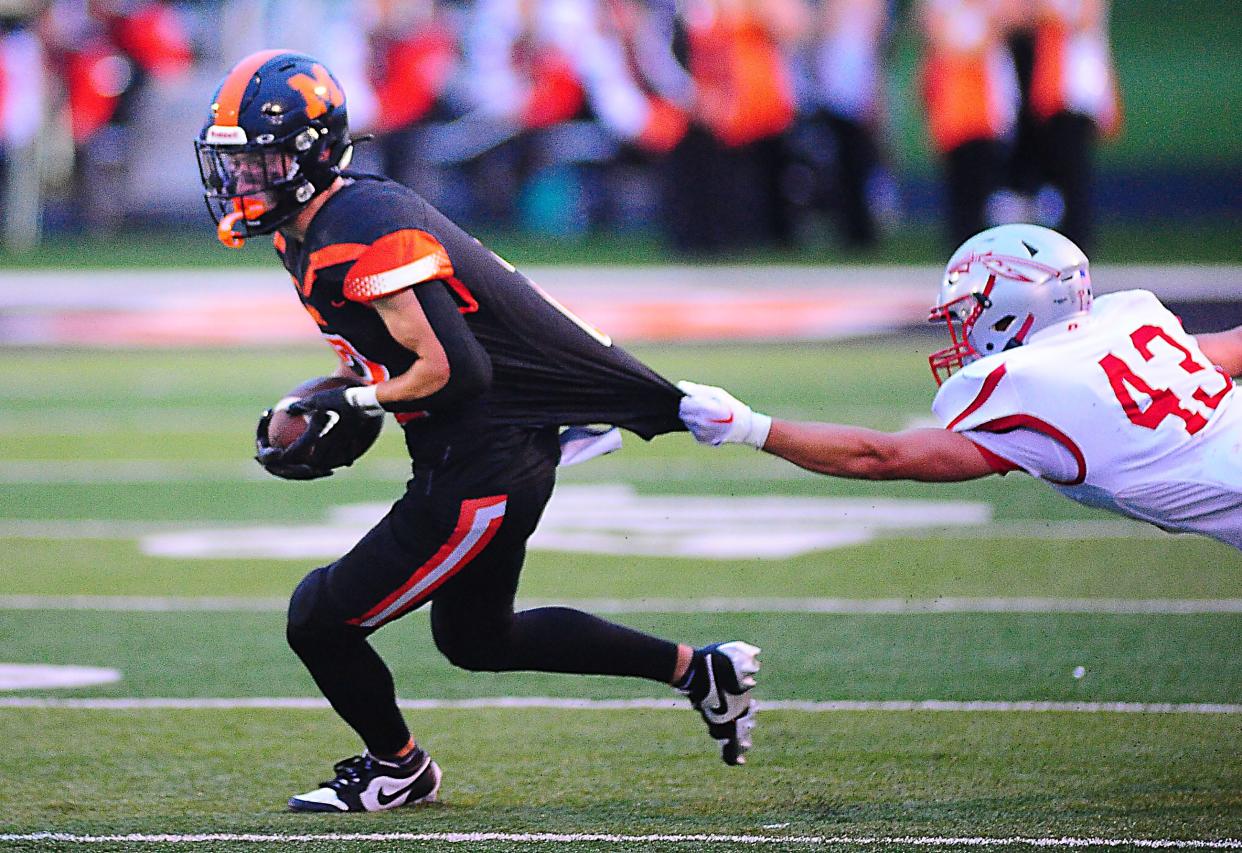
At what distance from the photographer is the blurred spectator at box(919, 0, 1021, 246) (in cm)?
1655

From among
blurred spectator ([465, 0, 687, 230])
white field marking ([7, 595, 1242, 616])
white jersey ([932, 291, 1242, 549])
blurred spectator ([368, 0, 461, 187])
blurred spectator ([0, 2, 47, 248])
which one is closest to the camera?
white jersey ([932, 291, 1242, 549])

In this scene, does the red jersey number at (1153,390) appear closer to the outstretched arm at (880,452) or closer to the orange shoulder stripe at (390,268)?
the outstretched arm at (880,452)

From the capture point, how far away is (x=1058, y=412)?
383cm

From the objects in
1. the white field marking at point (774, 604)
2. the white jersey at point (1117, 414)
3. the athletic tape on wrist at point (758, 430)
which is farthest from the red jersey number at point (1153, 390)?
the white field marking at point (774, 604)

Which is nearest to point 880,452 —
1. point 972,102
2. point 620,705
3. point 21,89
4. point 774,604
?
point 620,705

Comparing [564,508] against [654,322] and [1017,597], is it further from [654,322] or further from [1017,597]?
[654,322]

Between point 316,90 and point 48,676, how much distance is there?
2234 mm

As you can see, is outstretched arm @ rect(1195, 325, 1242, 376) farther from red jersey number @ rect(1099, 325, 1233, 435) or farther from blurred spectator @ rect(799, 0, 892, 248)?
blurred spectator @ rect(799, 0, 892, 248)

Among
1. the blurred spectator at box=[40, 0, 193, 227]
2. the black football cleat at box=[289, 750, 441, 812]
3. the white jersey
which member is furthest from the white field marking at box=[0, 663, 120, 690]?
the blurred spectator at box=[40, 0, 193, 227]

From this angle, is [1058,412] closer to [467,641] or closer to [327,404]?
[467,641]

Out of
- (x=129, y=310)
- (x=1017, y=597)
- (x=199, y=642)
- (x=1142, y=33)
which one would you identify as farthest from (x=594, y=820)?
(x=1142, y=33)

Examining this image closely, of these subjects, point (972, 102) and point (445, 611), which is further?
point (972, 102)

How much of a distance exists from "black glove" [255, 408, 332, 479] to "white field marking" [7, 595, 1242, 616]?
7.00 feet

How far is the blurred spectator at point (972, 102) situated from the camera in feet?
54.3
